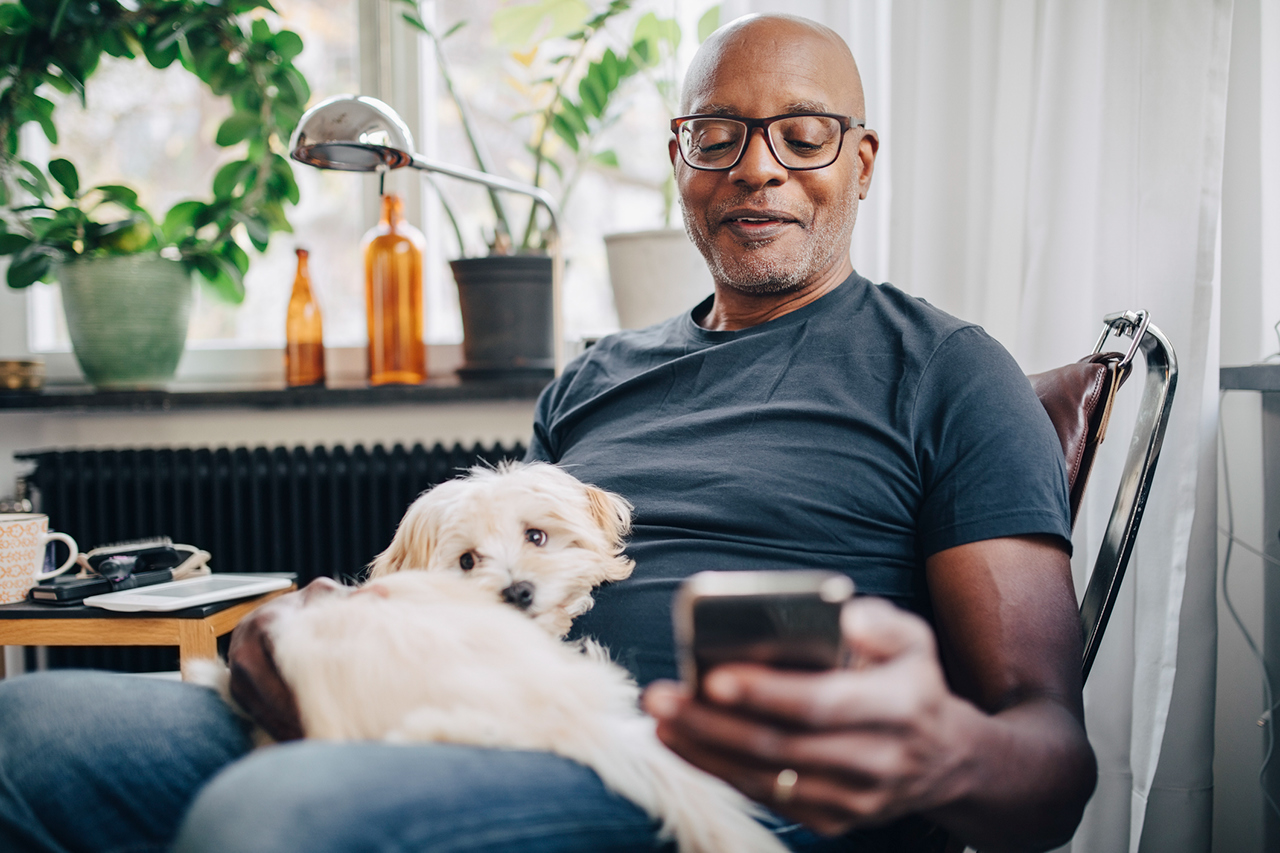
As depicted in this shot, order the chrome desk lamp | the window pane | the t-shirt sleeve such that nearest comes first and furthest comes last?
the t-shirt sleeve, the chrome desk lamp, the window pane

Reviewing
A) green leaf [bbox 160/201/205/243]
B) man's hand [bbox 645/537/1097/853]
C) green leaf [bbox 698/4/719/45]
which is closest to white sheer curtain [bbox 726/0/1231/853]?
green leaf [bbox 698/4/719/45]

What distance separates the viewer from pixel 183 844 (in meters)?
0.64

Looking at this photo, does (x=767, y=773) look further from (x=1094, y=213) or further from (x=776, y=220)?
(x=1094, y=213)

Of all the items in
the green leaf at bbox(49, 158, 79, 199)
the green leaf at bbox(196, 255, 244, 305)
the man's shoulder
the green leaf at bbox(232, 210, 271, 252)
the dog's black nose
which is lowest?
the dog's black nose

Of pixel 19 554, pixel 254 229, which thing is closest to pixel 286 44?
pixel 254 229

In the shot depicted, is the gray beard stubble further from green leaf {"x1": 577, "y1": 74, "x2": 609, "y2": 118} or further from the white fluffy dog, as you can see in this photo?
green leaf {"x1": 577, "y1": 74, "x2": 609, "y2": 118}

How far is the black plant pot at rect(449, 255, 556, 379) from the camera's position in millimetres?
2104

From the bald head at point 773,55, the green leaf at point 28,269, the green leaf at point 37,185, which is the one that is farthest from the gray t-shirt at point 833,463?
the green leaf at point 37,185

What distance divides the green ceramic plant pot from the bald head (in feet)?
5.21

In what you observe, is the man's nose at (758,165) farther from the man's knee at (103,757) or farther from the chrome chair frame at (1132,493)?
the man's knee at (103,757)

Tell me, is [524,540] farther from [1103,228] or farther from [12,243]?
[12,243]

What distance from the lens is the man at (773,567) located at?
0.58m

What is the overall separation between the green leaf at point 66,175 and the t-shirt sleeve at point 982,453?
7.23ft

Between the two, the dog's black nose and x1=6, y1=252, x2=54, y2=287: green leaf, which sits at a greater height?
x1=6, y1=252, x2=54, y2=287: green leaf
